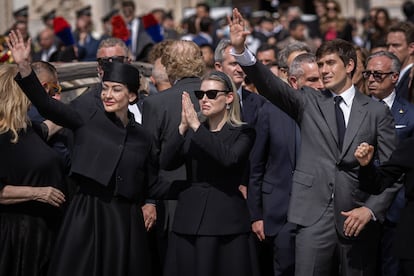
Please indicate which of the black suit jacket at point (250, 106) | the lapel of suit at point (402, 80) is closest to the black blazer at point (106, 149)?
the black suit jacket at point (250, 106)

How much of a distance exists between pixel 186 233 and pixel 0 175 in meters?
1.47

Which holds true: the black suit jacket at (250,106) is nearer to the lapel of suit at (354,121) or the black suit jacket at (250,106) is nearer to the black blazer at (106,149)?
the black blazer at (106,149)

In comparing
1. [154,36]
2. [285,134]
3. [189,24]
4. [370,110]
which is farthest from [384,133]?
[189,24]

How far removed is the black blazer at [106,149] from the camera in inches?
280

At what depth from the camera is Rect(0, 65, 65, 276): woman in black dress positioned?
7.42 m

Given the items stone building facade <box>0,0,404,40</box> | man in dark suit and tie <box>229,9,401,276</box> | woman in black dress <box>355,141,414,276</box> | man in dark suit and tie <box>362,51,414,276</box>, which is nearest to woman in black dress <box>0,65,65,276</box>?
man in dark suit and tie <box>229,9,401,276</box>

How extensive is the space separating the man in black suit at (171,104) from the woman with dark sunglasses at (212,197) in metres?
0.42

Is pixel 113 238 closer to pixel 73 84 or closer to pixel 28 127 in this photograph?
pixel 28 127

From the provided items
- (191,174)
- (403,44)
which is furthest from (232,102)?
(403,44)

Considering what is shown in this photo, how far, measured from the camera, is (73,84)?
9445 mm

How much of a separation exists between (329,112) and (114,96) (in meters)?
1.57

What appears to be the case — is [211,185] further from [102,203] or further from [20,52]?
[20,52]

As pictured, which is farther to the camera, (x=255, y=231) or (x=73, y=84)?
(x=73, y=84)

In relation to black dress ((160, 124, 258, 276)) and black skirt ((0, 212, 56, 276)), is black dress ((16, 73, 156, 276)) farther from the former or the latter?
black skirt ((0, 212, 56, 276))
